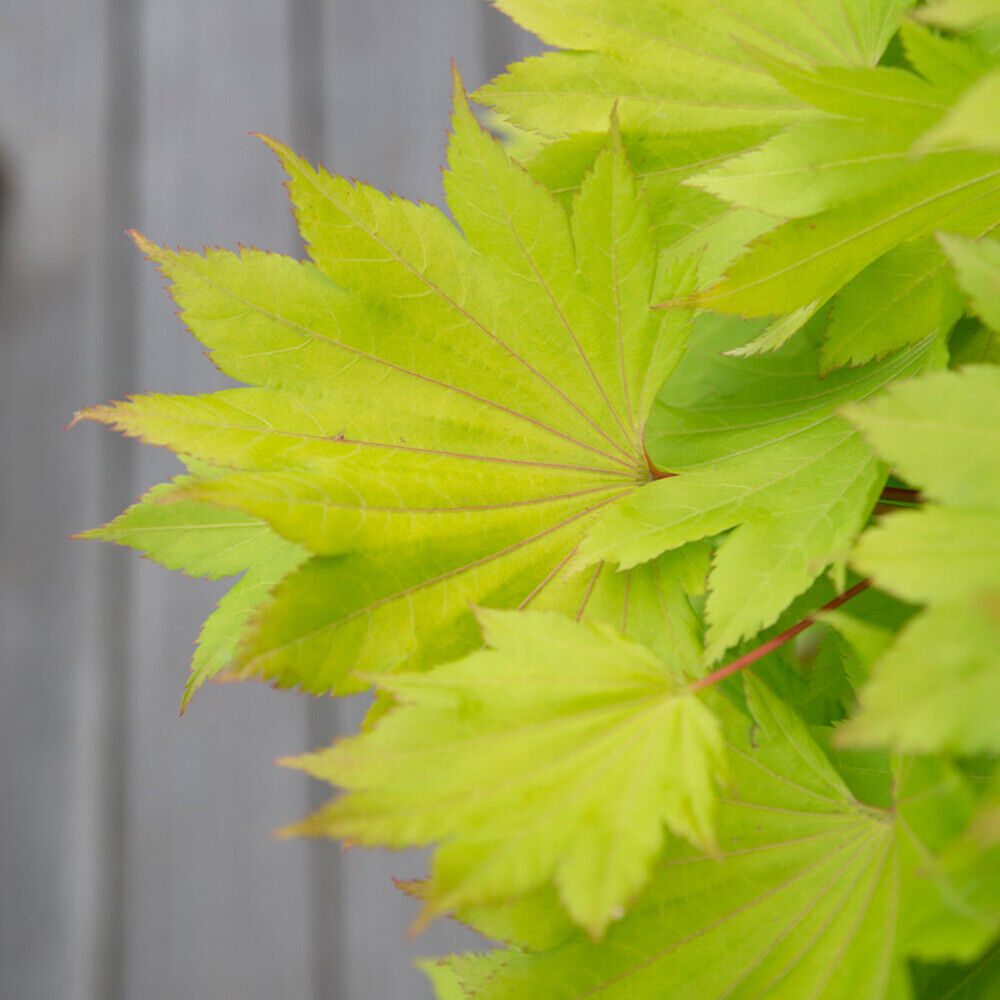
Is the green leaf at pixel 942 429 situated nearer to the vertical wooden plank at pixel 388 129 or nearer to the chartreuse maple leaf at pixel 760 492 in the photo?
the chartreuse maple leaf at pixel 760 492

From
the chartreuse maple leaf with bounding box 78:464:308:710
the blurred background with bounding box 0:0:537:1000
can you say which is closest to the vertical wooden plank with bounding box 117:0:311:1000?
the blurred background with bounding box 0:0:537:1000

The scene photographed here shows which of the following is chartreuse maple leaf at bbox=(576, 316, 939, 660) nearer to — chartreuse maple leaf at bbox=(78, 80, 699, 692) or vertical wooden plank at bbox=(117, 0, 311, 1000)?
chartreuse maple leaf at bbox=(78, 80, 699, 692)

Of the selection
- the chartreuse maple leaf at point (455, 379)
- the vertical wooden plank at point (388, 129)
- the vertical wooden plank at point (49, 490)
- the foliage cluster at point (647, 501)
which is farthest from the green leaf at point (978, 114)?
the vertical wooden plank at point (49, 490)

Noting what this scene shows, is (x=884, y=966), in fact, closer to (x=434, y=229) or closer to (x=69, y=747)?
(x=434, y=229)

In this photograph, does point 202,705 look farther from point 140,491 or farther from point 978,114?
point 978,114

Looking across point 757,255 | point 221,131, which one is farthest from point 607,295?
point 221,131

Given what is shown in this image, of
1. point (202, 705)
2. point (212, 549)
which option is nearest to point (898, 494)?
point (212, 549)
